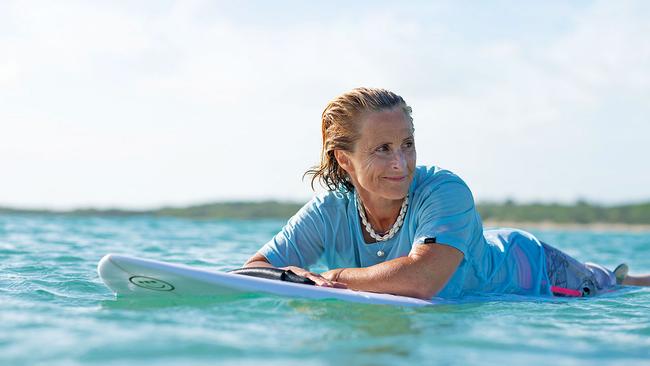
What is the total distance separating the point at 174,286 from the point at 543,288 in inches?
94.0

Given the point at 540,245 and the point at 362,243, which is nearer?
the point at 362,243

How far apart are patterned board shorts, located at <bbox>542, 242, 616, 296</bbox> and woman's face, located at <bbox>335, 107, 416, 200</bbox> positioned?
1.41 m

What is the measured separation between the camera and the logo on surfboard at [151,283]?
14.1ft

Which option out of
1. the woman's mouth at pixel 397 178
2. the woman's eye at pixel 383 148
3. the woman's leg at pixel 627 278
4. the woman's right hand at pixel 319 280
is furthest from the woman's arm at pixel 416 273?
the woman's leg at pixel 627 278

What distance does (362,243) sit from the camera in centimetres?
490

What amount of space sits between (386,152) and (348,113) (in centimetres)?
32

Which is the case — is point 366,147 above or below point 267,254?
above

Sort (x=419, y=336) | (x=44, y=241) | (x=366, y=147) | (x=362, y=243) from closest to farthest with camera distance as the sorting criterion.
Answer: (x=419, y=336) → (x=366, y=147) → (x=362, y=243) → (x=44, y=241)

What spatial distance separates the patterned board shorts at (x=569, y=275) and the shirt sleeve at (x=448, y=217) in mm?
1045

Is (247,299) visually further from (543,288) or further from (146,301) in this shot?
(543,288)

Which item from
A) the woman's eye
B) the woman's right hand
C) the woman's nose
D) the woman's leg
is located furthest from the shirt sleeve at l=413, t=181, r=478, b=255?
the woman's leg

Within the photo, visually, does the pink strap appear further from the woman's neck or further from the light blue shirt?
the woman's neck

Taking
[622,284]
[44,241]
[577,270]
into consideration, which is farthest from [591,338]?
[44,241]

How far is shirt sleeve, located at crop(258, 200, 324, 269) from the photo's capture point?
198 inches
